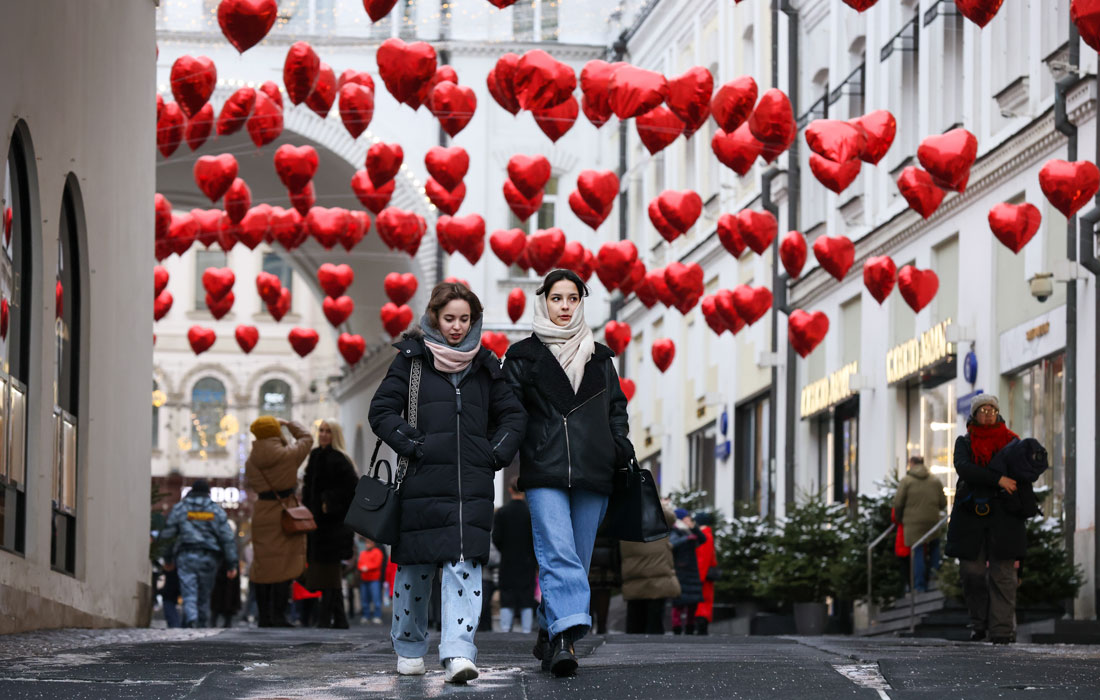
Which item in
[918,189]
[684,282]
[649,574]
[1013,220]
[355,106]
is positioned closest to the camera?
[649,574]

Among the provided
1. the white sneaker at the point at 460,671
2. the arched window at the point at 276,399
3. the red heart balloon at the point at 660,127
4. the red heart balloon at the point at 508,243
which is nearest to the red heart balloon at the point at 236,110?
the red heart balloon at the point at 508,243

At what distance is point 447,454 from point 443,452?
0.02m

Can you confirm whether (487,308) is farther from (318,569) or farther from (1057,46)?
(318,569)

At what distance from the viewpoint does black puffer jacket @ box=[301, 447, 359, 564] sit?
16625 mm

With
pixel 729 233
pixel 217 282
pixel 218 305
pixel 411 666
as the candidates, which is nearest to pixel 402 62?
pixel 729 233

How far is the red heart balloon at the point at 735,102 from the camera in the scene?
67.2ft

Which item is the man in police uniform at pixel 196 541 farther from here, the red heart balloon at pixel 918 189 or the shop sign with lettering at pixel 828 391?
the shop sign with lettering at pixel 828 391

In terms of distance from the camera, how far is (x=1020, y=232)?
792 inches

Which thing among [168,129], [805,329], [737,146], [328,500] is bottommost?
[328,500]

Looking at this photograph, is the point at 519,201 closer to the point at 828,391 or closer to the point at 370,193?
the point at 370,193

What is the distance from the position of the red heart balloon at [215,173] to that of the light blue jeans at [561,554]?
16.3 m

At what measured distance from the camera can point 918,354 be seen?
26.2 metres

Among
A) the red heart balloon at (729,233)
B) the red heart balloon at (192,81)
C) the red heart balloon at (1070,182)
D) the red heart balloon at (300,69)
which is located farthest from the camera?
the red heart balloon at (729,233)

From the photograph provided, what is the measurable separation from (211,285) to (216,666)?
70.7 feet
